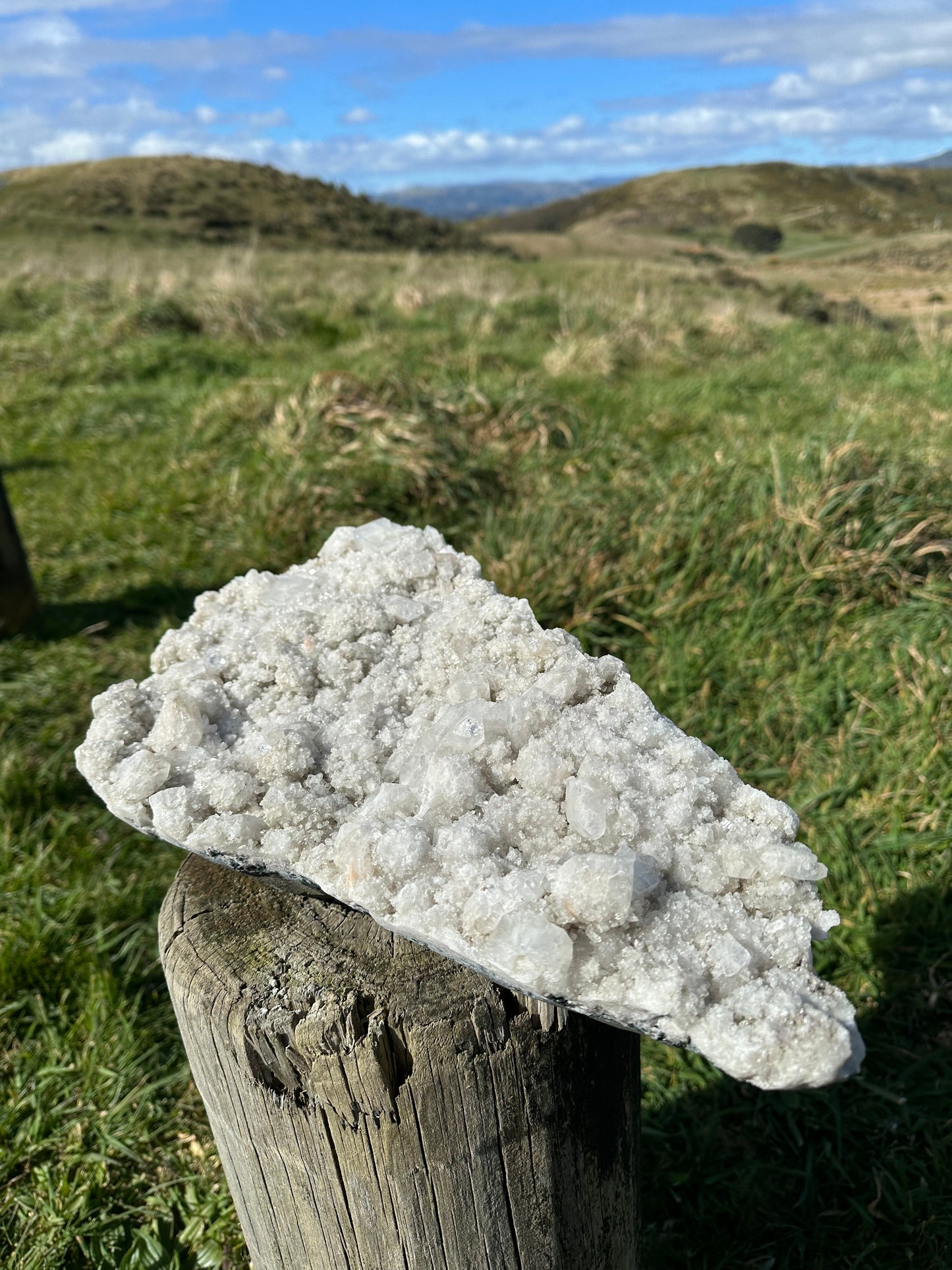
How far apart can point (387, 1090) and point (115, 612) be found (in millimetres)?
3778

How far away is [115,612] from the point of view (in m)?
4.29

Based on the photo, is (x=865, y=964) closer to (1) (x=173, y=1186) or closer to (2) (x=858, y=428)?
(1) (x=173, y=1186)

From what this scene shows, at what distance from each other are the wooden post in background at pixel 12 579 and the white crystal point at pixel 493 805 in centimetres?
319

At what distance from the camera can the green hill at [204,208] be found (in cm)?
2412

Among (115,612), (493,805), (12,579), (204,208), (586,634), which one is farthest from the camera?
(204,208)

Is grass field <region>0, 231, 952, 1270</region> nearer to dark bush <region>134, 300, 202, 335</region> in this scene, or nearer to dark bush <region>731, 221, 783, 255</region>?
dark bush <region>134, 300, 202, 335</region>

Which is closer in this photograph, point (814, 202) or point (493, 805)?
point (493, 805)

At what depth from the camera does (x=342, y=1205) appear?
1.16m

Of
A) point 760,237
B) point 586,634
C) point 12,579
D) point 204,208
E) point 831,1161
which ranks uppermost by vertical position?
point 204,208

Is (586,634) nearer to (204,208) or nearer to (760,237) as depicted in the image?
(760,237)

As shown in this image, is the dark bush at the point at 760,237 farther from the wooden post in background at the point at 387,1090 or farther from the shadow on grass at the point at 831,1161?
the wooden post in background at the point at 387,1090

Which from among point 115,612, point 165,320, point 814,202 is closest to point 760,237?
point 814,202

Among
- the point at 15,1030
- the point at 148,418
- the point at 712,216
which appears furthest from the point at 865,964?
the point at 712,216

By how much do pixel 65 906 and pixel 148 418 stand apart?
5.00 m
